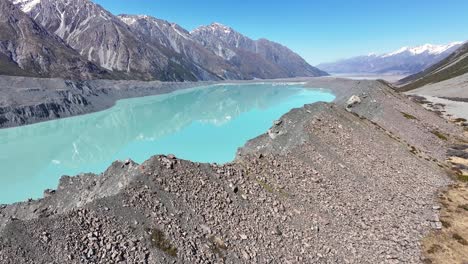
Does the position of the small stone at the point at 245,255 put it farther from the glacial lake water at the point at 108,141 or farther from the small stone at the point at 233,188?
the glacial lake water at the point at 108,141

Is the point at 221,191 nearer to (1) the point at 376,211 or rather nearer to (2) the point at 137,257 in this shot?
(2) the point at 137,257

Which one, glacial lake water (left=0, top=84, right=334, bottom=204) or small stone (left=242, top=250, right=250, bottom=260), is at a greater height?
small stone (left=242, top=250, right=250, bottom=260)

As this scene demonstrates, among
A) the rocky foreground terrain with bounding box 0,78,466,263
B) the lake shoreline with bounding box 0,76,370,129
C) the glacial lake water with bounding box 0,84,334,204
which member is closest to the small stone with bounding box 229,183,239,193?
the rocky foreground terrain with bounding box 0,78,466,263

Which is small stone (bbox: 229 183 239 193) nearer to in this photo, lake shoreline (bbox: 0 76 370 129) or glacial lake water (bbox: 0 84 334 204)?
glacial lake water (bbox: 0 84 334 204)

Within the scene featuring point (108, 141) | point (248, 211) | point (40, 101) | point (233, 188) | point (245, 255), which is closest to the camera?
point (245, 255)

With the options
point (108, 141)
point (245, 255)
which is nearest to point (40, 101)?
point (108, 141)

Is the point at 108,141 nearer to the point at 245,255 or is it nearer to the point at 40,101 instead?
the point at 40,101
